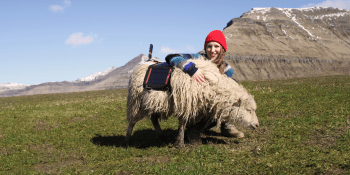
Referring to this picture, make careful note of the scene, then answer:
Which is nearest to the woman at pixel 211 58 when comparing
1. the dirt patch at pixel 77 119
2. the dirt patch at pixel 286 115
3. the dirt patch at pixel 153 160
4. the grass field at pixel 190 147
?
the grass field at pixel 190 147

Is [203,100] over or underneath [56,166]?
over

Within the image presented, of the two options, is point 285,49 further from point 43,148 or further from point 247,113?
point 43,148

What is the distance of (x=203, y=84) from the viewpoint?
5852 millimetres

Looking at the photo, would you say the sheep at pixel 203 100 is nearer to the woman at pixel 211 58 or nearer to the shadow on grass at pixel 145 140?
the woman at pixel 211 58

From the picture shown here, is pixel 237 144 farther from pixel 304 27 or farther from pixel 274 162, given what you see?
pixel 304 27

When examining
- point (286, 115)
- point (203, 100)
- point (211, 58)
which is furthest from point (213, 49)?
point (286, 115)

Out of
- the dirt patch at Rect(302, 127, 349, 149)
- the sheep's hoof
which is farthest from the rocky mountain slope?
the dirt patch at Rect(302, 127, 349, 149)

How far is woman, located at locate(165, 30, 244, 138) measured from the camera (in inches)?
231

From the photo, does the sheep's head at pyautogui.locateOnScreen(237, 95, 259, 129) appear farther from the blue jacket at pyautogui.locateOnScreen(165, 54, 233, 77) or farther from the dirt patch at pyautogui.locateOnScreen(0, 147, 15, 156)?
the dirt patch at pyautogui.locateOnScreen(0, 147, 15, 156)

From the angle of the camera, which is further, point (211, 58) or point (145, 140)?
point (145, 140)

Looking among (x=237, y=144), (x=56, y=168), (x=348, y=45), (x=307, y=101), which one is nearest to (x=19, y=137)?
(x=56, y=168)

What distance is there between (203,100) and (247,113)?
116cm

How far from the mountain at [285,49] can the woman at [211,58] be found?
5124 inches

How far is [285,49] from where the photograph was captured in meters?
160
